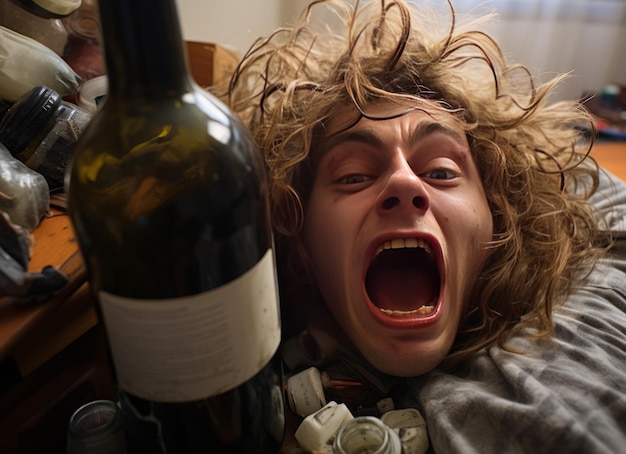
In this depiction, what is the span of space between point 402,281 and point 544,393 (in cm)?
26

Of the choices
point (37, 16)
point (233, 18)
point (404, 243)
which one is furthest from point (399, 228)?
point (233, 18)

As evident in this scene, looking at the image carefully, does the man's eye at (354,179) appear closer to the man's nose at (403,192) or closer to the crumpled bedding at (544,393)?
the man's nose at (403,192)

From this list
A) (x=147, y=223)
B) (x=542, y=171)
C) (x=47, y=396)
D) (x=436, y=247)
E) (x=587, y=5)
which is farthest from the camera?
(x=587, y=5)

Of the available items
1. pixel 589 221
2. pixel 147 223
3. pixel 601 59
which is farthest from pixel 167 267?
pixel 601 59

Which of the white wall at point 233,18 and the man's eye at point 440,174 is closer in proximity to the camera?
the man's eye at point 440,174

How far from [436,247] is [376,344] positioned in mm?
134

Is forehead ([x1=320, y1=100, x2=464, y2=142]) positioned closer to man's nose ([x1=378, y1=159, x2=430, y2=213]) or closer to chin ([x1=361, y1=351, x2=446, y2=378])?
man's nose ([x1=378, y1=159, x2=430, y2=213])

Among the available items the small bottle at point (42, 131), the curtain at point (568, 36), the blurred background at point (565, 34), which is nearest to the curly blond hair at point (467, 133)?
the small bottle at point (42, 131)

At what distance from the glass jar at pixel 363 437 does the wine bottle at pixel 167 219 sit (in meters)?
0.15

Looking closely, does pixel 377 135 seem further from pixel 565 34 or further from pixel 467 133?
pixel 565 34

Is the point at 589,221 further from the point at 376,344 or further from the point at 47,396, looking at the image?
the point at 47,396

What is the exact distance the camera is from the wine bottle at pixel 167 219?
367mm

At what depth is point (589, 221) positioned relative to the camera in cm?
83

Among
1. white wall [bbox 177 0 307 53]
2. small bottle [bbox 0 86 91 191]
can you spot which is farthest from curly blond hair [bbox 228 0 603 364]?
white wall [bbox 177 0 307 53]
